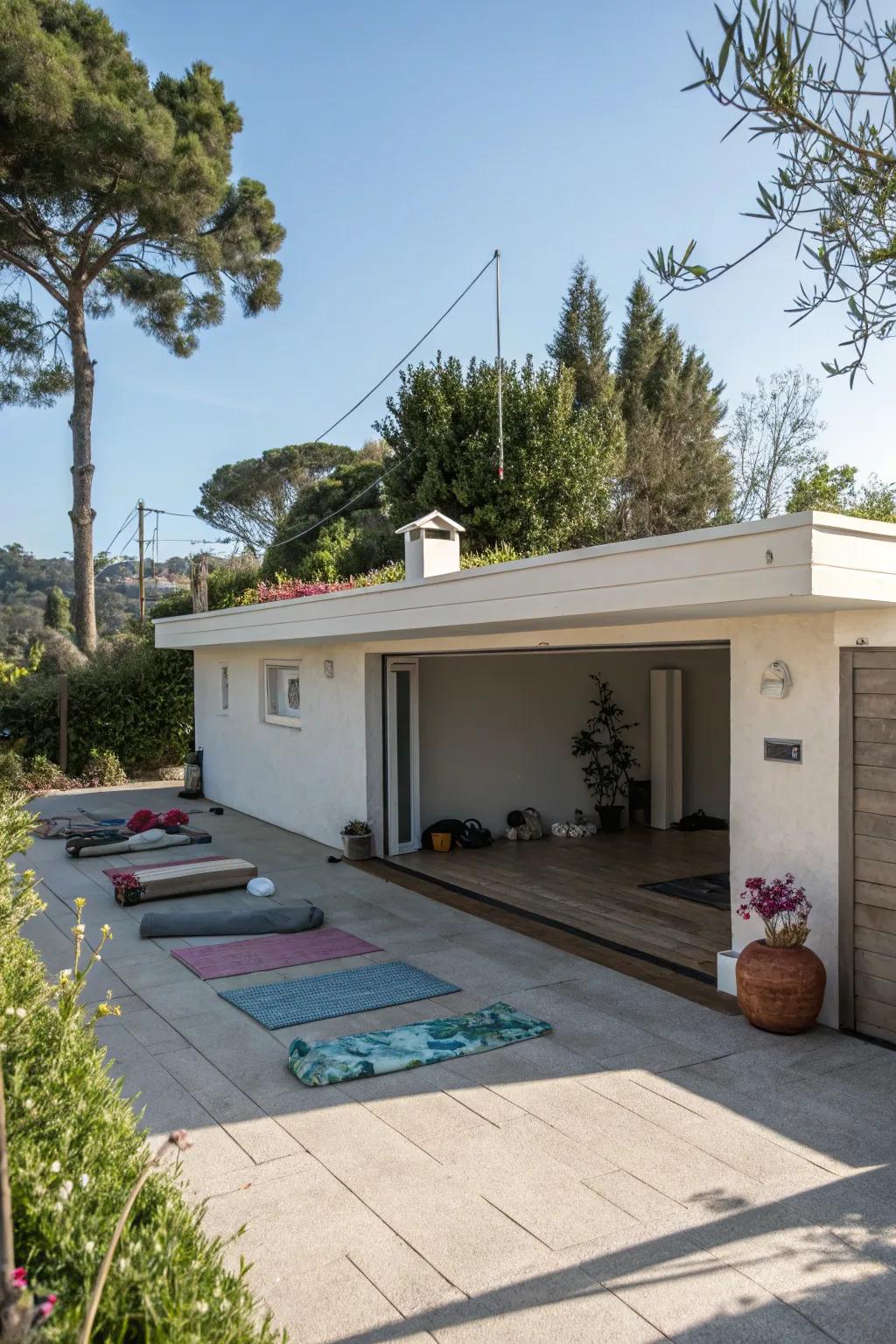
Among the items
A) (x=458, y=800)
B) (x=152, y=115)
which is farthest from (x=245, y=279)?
(x=458, y=800)

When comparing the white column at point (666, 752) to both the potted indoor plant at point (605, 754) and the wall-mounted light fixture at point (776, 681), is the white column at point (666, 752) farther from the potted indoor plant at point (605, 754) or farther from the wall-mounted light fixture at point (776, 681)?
the wall-mounted light fixture at point (776, 681)

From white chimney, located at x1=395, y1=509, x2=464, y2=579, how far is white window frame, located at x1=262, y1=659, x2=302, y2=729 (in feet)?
12.6

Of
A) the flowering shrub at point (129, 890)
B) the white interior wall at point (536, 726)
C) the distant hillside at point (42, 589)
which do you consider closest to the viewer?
the flowering shrub at point (129, 890)

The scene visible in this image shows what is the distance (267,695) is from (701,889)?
6.03 metres

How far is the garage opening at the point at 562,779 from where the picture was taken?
8391 mm

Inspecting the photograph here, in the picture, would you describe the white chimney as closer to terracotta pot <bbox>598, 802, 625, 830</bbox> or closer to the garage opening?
the garage opening

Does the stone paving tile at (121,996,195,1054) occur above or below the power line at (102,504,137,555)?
below

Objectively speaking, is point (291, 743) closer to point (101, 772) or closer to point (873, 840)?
point (101, 772)

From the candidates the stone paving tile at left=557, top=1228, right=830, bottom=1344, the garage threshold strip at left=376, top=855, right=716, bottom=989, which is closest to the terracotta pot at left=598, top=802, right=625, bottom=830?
the garage threshold strip at left=376, top=855, right=716, bottom=989

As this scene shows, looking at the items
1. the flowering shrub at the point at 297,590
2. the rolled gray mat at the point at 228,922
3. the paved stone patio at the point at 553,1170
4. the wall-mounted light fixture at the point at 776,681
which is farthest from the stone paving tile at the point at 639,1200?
the flowering shrub at the point at 297,590

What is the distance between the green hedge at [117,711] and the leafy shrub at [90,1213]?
13.6m

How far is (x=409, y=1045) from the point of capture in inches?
194

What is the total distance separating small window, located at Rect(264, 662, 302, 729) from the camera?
11594 mm


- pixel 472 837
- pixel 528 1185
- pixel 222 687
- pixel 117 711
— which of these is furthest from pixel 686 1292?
pixel 117 711
